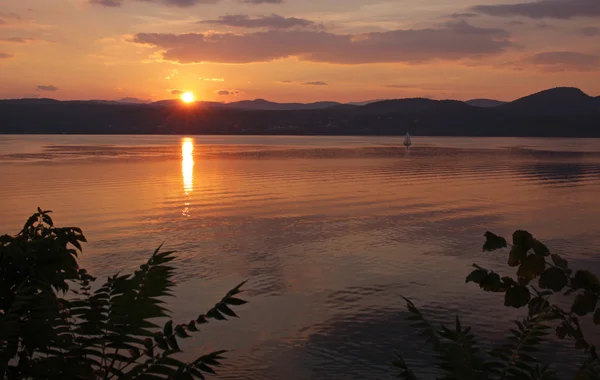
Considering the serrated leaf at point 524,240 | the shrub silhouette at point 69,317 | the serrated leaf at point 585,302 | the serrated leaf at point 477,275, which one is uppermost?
the serrated leaf at point 524,240

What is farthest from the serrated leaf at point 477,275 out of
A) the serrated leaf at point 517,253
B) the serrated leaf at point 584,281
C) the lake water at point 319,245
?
the lake water at point 319,245

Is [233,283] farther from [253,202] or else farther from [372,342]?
[253,202]

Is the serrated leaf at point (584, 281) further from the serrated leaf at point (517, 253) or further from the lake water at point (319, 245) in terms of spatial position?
the lake water at point (319, 245)

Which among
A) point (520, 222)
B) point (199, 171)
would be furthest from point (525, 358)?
point (199, 171)

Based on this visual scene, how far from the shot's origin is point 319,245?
2130cm

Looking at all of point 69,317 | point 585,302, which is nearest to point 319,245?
point 69,317

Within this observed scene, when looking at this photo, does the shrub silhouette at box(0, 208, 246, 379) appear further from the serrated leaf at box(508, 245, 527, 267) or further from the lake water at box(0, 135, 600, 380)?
the lake water at box(0, 135, 600, 380)

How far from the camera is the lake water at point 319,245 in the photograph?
12.0 m

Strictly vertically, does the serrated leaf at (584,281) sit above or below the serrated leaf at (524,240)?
below

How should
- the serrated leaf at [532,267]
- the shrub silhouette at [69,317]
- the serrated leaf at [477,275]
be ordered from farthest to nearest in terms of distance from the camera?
the shrub silhouette at [69,317] → the serrated leaf at [532,267] → the serrated leaf at [477,275]

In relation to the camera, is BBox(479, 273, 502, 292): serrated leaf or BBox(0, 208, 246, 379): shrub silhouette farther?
BBox(0, 208, 246, 379): shrub silhouette

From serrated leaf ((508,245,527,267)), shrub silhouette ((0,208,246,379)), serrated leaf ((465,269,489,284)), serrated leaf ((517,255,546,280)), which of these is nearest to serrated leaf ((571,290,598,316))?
serrated leaf ((517,255,546,280))

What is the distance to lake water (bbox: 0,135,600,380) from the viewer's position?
12023mm

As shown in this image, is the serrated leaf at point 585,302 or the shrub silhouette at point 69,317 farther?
the shrub silhouette at point 69,317
